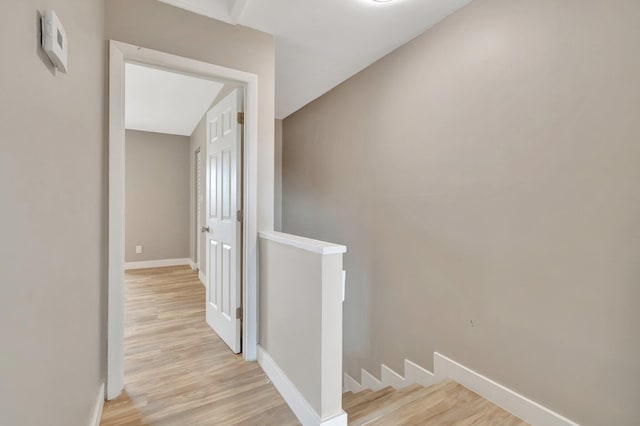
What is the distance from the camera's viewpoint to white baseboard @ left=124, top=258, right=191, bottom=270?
200 inches

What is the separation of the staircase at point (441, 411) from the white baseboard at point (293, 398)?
0.67ft

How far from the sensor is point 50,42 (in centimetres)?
80

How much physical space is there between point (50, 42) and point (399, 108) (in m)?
2.07

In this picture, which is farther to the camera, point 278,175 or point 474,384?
point 278,175

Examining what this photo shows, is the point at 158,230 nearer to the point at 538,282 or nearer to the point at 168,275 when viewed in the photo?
the point at 168,275

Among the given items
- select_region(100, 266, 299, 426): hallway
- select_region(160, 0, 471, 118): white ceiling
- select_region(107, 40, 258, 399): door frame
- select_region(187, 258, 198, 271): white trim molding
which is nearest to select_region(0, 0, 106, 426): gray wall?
select_region(107, 40, 258, 399): door frame

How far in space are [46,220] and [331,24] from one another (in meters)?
1.99

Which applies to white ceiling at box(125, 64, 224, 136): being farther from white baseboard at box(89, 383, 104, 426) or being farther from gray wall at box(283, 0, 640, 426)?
white baseboard at box(89, 383, 104, 426)

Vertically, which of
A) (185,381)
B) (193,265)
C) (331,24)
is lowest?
(185,381)

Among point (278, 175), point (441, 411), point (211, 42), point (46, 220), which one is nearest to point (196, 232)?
point (278, 175)

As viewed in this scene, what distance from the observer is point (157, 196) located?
5.35m

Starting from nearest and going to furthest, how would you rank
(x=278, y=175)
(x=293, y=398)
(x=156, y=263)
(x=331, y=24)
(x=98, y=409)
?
(x=98, y=409) < (x=293, y=398) < (x=331, y=24) < (x=278, y=175) < (x=156, y=263)

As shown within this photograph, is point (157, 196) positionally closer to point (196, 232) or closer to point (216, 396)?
point (196, 232)

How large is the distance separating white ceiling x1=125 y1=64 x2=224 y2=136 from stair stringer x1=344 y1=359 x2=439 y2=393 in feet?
9.86
